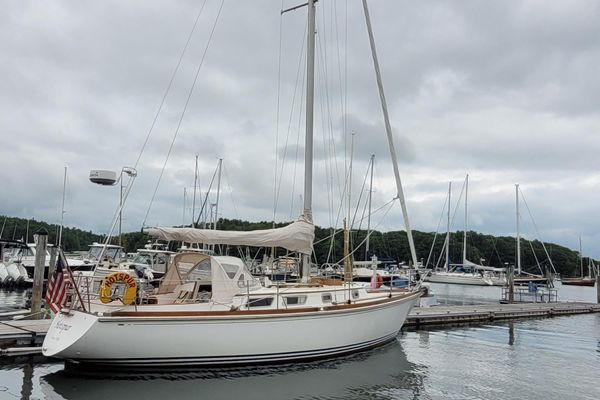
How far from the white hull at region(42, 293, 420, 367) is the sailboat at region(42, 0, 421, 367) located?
0.02 meters

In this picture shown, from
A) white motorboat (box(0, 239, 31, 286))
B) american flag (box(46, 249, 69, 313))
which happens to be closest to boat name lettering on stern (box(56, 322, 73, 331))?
american flag (box(46, 249, 69, 313))

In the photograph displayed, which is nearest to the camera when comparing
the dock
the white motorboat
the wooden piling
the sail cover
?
the dock

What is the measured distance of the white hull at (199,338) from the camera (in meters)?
10.7

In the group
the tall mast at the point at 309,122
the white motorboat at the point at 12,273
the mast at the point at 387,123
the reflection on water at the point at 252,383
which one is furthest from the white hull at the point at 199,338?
the white motorboat at the point at 12,273

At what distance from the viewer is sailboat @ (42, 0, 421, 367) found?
10.8m

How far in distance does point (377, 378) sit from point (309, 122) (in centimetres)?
799

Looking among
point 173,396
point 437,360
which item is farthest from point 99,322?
point 437,360

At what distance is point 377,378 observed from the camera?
42.6 ft

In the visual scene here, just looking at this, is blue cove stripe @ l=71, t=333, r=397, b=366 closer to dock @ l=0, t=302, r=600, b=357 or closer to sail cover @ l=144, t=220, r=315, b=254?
Answer: dock @ l=0, t=302, r=600, b=357

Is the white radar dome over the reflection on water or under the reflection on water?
over

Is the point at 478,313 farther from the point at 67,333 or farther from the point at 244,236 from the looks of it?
the point at 67,333

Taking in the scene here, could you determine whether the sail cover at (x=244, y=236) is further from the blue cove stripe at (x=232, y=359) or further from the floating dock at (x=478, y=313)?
the floating dock at (x=478, y=313)

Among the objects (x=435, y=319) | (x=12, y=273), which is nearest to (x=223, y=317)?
(x=435, y=319)

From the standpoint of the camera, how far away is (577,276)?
106 meters
